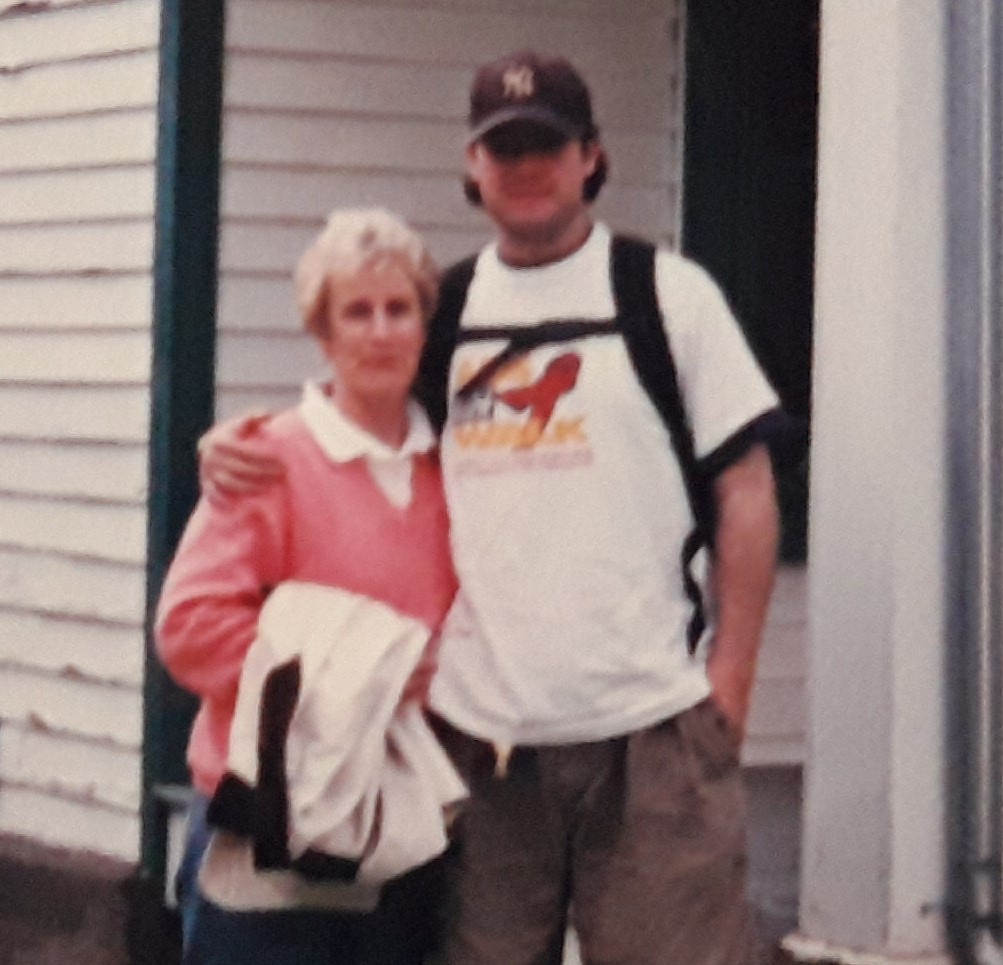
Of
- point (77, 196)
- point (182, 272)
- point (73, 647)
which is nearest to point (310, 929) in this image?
point (182, 272)

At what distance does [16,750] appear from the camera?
5812 millimetres

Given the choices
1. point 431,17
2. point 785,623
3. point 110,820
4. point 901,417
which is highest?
point 431,17

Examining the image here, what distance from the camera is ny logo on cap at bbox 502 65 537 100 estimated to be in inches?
124

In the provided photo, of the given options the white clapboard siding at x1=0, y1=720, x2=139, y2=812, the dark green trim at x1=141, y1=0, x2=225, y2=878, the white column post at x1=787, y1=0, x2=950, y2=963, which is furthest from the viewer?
the white clapboard siding at x1=0, y1=720, x2=139, y2=812

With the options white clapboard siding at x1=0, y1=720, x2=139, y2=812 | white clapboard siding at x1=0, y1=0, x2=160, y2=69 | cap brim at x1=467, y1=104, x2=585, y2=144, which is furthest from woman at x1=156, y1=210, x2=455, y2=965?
white clapboard siding at x1=0, y1=0, x2=160, y2=69

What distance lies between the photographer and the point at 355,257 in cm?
316

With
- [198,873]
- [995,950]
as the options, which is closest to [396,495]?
[198,873]

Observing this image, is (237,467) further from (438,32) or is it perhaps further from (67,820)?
(67,820)

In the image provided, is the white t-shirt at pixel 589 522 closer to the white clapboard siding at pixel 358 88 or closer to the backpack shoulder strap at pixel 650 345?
the backpack shoulder strap at pixel 650 345

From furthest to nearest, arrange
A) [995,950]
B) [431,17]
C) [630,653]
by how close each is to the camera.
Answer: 1. [431,17]
2. [995,950]
3. [630,653]

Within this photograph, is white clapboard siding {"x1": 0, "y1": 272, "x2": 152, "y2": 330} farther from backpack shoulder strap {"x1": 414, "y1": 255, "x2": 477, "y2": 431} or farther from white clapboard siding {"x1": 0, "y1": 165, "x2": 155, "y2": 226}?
backpack shoulder strap {"x1": 414, "y1": 255, "x2": 477, "y2": 431}

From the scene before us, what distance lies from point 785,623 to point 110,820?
1997 millimetres

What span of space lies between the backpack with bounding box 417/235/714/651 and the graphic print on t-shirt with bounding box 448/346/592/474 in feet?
0.05

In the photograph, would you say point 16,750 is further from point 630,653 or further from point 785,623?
point 630,653
